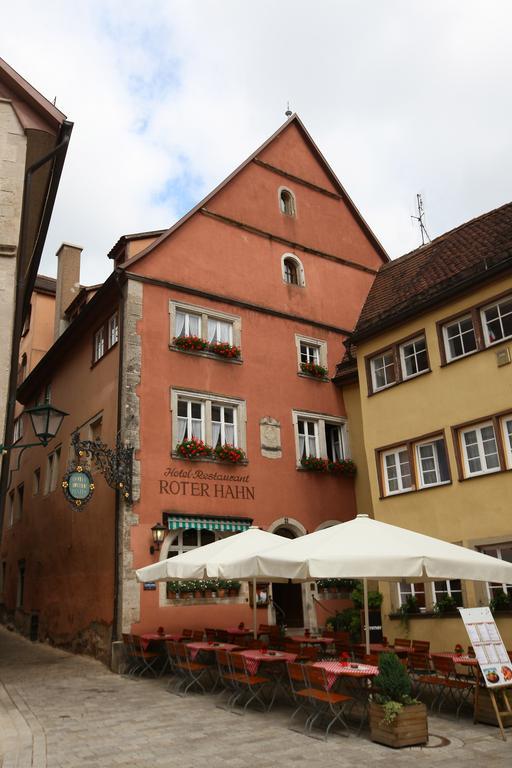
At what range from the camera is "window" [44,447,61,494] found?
A: 19.8 m

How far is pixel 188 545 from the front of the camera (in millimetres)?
15016

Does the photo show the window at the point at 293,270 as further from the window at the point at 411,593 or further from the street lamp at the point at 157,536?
the window at the point at 411,593

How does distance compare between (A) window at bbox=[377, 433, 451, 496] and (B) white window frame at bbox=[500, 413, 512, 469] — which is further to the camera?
(A) window at bbox=[377, 433, 451, 496]

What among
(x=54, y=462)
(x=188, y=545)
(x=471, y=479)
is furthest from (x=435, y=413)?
(x=54, y=462)

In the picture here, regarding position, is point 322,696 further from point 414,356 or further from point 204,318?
point 204,318

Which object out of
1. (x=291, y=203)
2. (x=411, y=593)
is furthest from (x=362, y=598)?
(x=291, y=203)

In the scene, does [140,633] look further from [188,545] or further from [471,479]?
[471,479]

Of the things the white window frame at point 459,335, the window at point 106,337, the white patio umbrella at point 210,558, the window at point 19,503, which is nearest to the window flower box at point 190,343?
the window at point 106,337

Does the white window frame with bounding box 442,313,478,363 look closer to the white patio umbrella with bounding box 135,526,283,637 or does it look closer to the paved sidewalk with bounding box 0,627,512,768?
the white patio umbrella with bounding box 135,526,283,637

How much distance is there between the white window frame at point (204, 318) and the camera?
1648 cm

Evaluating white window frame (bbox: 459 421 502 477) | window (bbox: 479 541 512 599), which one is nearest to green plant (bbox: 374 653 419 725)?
window (bbox: 479 541 512 599)

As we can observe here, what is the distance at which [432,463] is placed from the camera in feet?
46.7

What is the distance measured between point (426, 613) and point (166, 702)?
5936 millimetres

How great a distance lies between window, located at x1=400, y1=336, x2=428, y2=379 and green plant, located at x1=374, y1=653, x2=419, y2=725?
8.35 meters
